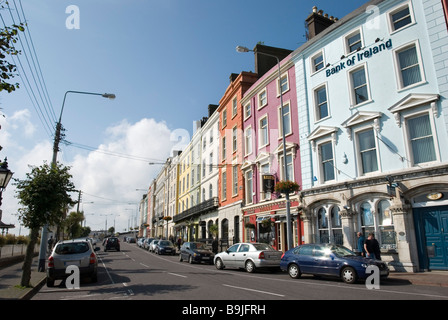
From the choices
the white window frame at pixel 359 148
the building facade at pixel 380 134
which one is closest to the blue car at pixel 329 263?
the building facade at pixel 380 134

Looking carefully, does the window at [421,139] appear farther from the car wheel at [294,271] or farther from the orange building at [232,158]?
the orange building at [232,158]

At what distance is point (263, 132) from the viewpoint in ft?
85.3

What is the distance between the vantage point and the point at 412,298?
838cm

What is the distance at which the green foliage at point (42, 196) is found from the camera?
1205cm

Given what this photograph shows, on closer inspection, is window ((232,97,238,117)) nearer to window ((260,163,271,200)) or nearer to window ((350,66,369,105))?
window ((260,163,271,200))

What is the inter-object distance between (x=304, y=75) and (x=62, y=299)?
60.3 feet

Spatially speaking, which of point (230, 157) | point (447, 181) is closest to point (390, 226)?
point (447, 181)

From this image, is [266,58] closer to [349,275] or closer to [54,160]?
[54,160]

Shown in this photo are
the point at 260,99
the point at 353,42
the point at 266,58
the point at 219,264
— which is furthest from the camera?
the point at 266,58

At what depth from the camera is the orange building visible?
1140 inches

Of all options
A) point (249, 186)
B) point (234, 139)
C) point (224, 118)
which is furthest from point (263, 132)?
point (224, 118)

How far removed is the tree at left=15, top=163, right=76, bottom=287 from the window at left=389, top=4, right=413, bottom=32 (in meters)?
16.8

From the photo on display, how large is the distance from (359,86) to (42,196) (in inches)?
628

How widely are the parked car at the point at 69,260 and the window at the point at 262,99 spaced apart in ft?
57.3
